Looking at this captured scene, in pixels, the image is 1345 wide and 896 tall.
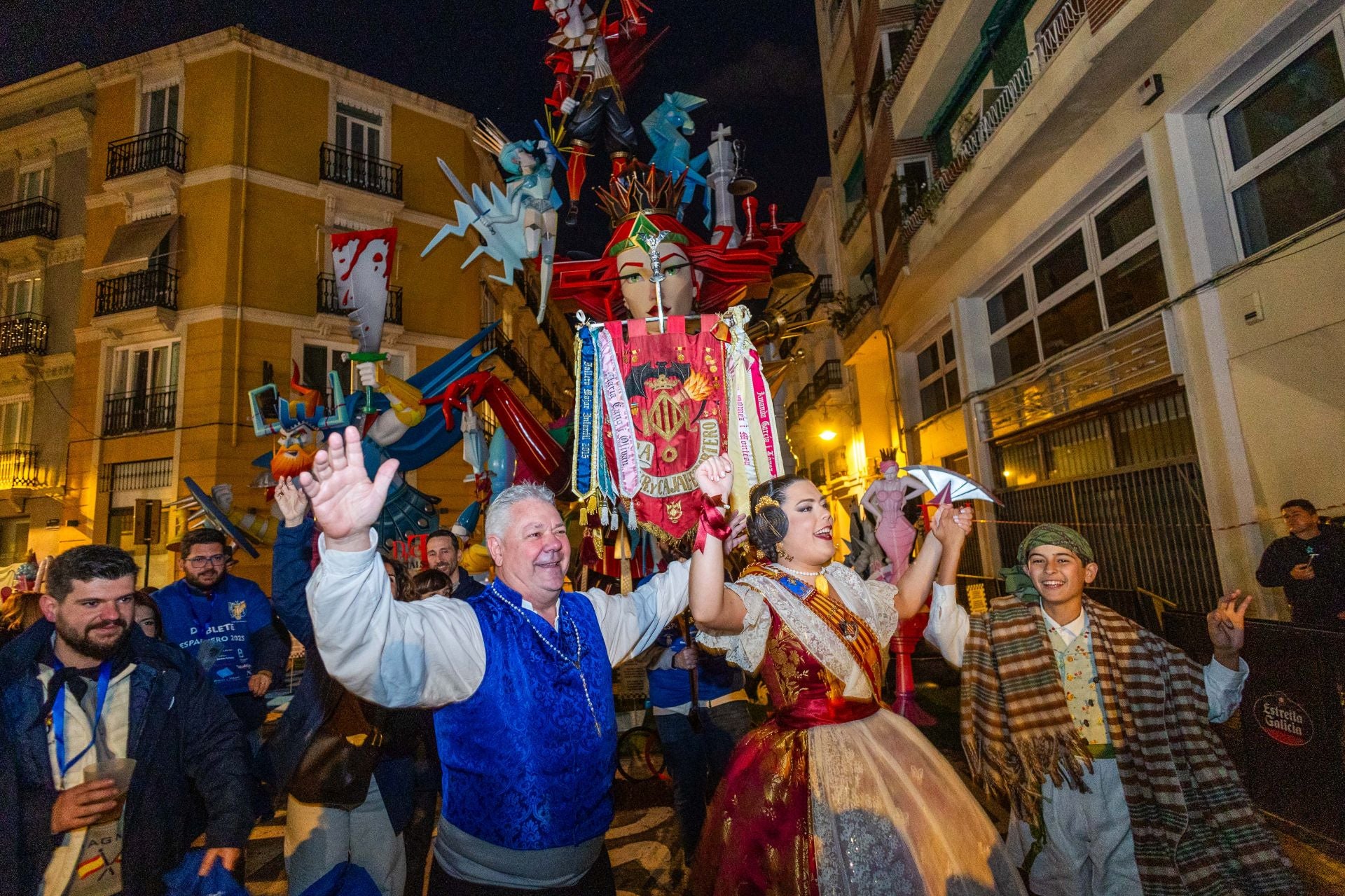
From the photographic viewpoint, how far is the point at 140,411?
15641mm

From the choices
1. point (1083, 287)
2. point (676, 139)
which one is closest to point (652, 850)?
point (676, 139)

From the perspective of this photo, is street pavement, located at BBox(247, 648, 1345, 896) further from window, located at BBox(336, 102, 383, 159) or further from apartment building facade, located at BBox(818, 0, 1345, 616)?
window, located at BBox(336, 102, 383, 159)

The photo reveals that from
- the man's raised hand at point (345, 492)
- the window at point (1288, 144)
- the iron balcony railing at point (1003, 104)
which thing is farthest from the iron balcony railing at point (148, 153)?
the window at point (1288, 144)

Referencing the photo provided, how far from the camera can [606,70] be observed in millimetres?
5848

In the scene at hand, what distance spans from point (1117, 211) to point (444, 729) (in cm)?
984

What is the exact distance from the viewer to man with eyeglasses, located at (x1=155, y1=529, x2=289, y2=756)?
4215 millimetres

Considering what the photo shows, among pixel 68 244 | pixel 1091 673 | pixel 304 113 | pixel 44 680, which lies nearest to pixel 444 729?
pixel 44 680

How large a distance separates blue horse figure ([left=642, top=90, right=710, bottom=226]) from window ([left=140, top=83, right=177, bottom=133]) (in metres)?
16.1

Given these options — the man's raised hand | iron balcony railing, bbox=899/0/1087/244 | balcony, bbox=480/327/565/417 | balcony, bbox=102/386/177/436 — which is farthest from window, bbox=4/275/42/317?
the man's raised hand

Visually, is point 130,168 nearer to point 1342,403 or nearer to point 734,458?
point 734,458

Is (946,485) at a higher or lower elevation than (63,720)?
higher

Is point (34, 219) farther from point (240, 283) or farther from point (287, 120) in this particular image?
point (287, 120)

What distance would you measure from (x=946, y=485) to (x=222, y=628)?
419 centimetres

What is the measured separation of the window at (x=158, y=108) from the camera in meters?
16.5
